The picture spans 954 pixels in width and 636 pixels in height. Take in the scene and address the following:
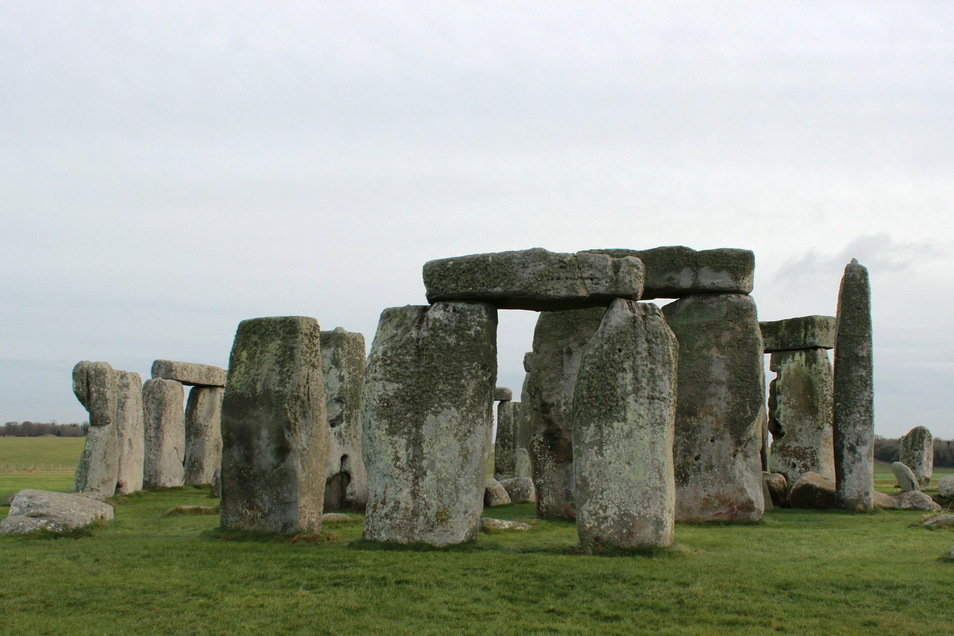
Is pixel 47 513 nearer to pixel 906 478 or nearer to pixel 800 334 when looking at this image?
pixel 800 334

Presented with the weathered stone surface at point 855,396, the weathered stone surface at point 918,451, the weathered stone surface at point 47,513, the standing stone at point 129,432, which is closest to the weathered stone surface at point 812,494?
the weathered stone surface at point 855,396

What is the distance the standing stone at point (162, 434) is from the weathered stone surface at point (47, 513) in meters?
9.45

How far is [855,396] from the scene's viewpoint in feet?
50.5

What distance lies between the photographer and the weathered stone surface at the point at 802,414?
19.9 metres

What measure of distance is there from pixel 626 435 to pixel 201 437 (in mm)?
16053

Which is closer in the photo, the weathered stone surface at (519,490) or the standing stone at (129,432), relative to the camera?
the weathered stone surface at (519,490)

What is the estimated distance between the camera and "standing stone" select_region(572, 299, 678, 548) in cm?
918

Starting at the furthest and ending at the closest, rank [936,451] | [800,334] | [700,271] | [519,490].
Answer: [936,451]
[800,334]
[519,490]
[700,271]

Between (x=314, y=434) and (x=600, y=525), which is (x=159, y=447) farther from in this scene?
(x=600, y=525)

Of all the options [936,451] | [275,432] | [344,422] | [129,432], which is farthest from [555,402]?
[936,451]

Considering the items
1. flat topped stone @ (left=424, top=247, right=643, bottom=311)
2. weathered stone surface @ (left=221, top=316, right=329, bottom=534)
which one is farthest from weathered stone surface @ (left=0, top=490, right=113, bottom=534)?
flat topped stone @ (left=424, top=247, right=643, bottom=311)

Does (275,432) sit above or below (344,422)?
below

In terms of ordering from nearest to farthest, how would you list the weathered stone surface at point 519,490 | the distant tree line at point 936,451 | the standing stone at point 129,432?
the weathered stone surface at point 519,490
the standing stone at point 129,432
the distant tree line at point 936,451

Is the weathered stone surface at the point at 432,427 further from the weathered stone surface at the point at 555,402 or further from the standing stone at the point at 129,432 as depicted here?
the standing stone at the point at 129,432
